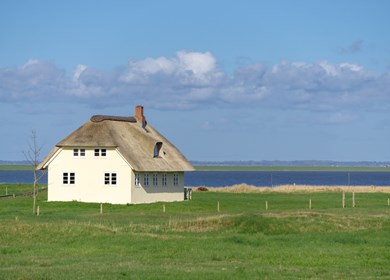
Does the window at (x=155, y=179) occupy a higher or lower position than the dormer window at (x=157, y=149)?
lower

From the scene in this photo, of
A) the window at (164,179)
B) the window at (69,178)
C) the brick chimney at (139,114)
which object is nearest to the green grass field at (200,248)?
the window at (69,178)

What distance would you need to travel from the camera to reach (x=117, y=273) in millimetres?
28922

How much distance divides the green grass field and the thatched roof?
18624mm

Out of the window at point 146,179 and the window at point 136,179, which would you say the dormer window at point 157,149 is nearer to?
the window at point 146,179

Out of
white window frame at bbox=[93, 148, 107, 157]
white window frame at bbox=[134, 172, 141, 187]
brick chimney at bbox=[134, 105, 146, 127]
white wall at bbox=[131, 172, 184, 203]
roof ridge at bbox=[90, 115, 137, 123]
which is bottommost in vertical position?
white wall at bbox=[131, 172, 184, 203]

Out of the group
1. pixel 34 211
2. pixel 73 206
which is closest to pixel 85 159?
pixel 73 206

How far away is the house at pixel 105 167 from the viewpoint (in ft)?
263

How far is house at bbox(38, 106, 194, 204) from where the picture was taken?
80.1 metres

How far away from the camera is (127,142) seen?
83.1 metres

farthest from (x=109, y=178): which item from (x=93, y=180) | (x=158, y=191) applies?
(x=158, y=191)

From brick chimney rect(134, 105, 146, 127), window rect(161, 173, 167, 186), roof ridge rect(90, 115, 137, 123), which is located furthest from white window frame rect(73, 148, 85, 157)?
brick chimney rect(134, 105, 146, 127)

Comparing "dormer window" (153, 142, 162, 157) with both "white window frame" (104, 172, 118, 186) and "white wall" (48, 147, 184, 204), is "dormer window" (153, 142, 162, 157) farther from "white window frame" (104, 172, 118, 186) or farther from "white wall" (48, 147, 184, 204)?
"white window frame" (104, 172, 118, 186)

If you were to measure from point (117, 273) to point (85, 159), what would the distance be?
52.8 m

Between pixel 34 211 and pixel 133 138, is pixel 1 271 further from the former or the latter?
pixel 133 138
